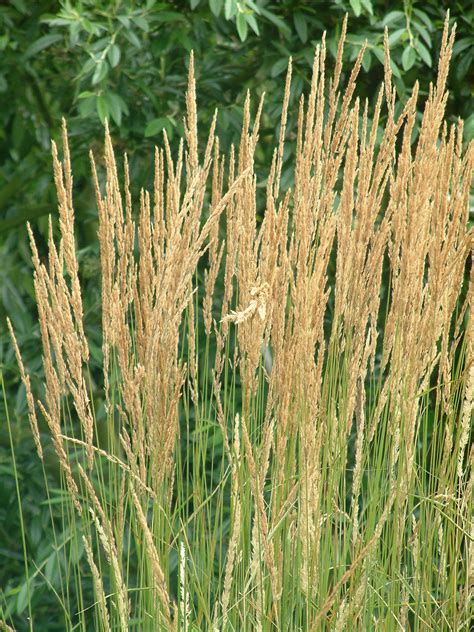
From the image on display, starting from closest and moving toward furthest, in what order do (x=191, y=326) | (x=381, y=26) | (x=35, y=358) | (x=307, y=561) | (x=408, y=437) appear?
(x=307, y=561)
(x=408, y=437)
(x=191, y=326)
(x=381, y=26)
(x=35, y=358)

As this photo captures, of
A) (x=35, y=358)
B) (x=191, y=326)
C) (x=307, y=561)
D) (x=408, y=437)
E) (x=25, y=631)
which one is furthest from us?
(x=25, y=631)

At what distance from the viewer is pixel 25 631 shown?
3.58 metres

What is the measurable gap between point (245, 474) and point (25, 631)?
2120mm

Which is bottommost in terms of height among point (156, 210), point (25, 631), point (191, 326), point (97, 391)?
point (25, 631)

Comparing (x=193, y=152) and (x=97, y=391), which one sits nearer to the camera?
(x=193, y=152)

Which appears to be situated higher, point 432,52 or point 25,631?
point 432,52

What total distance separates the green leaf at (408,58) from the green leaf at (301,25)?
1.11 ft

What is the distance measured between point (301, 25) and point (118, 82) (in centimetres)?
64

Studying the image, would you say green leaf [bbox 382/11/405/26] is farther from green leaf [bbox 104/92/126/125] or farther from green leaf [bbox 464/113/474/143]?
green leaf [bbox 104/92/126/125]

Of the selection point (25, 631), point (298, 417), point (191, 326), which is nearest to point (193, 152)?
point (191, 326)

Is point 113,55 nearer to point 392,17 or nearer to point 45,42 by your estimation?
point 45,42

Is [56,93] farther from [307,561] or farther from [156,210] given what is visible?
[307,561]

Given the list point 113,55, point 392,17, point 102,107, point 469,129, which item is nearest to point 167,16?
point 113,55

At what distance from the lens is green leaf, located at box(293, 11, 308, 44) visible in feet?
10.0
